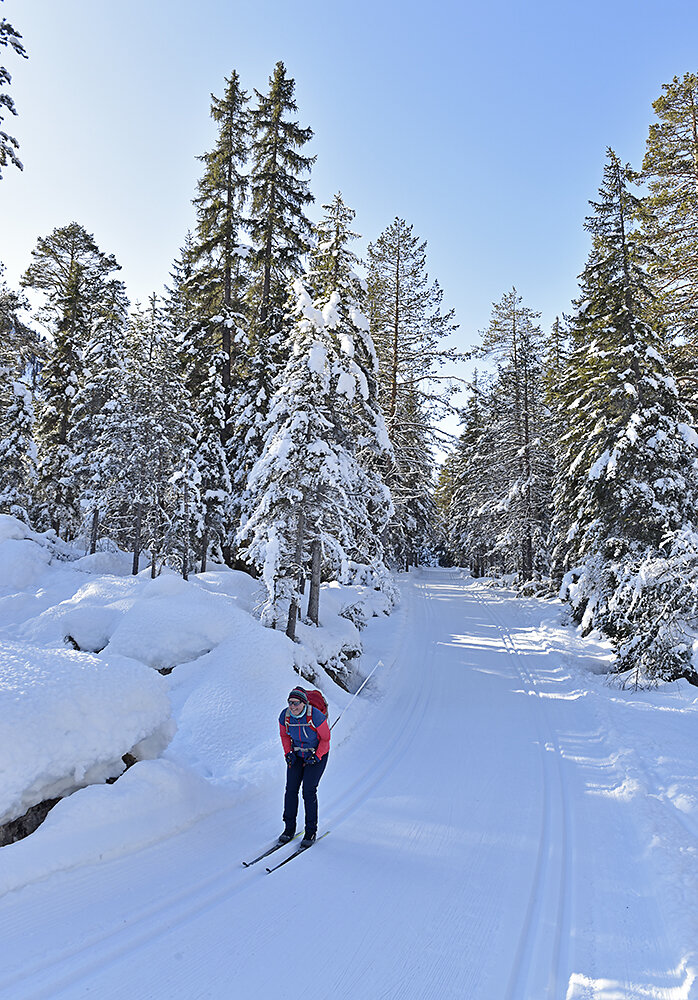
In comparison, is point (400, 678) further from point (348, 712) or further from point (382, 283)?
point (382, 283)

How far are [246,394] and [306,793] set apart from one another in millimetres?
16080

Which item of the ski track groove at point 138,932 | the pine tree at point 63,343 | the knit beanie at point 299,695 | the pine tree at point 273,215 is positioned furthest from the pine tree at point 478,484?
the ski track groove at point 138,932

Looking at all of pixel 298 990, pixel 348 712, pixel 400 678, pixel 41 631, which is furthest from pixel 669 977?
pixel 41 631

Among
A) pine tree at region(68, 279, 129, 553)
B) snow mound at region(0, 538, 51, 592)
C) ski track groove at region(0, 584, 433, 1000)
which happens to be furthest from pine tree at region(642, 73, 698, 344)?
snow mound at region(0, 538, 51, 592)

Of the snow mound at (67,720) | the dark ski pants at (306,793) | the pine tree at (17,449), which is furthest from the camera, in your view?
the pine tree at (17,449)

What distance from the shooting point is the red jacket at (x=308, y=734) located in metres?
6.16

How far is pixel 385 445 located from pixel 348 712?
23.3 ft

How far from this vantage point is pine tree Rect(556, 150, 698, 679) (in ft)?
43.9

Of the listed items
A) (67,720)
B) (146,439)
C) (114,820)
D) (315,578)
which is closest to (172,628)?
(315,578)

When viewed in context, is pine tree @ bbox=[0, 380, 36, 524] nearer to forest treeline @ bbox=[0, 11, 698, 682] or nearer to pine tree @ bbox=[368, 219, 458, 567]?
forest treeline @ bbox=[0, 11, 698, 682]

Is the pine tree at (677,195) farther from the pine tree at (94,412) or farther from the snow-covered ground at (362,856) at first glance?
the pine tree at (94,412)

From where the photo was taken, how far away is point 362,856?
5984 mm

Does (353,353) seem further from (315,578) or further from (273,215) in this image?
(273,215)

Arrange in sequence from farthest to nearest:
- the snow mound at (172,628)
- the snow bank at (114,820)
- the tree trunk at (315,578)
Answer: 1. the tree trunk at (315,578)
2. the snow mound at (172,628)
3. the snow bank at (114,820)
